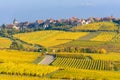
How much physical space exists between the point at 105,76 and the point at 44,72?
369 inches

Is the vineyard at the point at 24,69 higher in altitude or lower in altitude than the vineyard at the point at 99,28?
lower

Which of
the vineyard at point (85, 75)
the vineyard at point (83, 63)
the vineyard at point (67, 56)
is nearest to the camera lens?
the vineyard at point (85, 75)

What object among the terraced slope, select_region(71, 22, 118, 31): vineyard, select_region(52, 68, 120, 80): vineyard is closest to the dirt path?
select_region(52, 68, 120, 80): vineyard

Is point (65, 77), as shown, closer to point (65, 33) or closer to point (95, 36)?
point (95, 36)

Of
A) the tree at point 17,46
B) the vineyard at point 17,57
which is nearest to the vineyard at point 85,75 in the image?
the vineyard at point 17,57

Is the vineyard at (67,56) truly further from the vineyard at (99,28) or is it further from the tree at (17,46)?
the tree at (17,46)

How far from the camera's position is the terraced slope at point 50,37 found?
115 metres

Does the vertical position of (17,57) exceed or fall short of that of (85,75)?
it exceeds it

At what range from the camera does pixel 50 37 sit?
122m

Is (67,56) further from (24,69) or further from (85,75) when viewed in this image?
(85,75)

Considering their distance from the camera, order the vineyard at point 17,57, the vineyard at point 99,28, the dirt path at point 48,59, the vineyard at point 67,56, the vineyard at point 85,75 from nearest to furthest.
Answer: the vineyard at point 85,75 → the vineyard at point 67,56 → the vineyard at point 17,57 → the dirt path at point 48,59 → the vineyard at point 99,28

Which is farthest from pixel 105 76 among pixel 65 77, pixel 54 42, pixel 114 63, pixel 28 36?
pixel 28 36

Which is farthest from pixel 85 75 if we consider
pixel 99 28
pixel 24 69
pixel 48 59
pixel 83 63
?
pixel 99 28

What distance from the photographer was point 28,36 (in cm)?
12700
